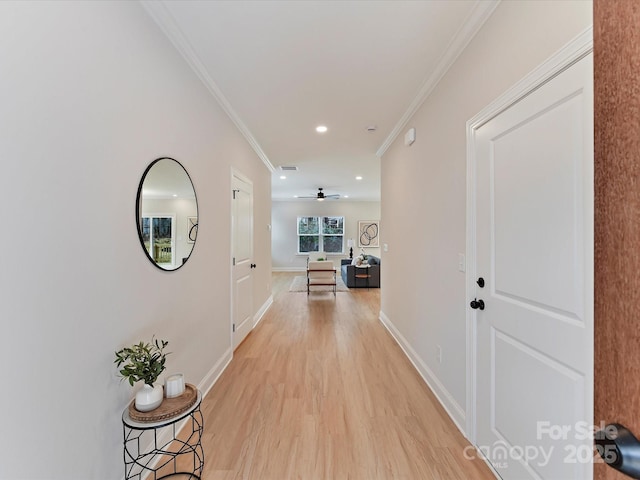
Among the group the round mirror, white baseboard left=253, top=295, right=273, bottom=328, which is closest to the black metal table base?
the round mirror

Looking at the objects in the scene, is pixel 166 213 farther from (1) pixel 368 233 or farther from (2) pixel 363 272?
(1) pixel 368 233

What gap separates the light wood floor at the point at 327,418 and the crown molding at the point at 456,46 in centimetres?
259

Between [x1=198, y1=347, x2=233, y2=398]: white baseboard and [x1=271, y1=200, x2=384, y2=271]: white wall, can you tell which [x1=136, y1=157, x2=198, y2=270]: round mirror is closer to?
[x1=198, y1=347, x2=233, y2=398]: white baseboard

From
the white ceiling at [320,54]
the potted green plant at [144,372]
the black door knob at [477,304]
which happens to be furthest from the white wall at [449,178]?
the potted green plant at [144,372]

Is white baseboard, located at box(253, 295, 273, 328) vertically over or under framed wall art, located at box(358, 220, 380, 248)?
under

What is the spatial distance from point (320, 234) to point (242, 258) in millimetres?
6943

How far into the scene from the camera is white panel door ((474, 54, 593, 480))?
1035 mm

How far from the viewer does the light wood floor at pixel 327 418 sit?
1.56 m

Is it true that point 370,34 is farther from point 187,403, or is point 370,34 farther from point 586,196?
point 187,403

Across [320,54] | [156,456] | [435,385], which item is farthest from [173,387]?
[320,54]

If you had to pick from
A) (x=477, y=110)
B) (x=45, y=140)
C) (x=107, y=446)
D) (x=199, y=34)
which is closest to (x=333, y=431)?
(x=107, y=446)

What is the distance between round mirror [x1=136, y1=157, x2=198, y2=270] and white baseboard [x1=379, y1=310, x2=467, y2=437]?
2.20 m

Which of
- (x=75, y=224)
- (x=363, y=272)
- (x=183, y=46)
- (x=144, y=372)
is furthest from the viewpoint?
(x=363, y=272)

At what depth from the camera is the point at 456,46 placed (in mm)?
1840
